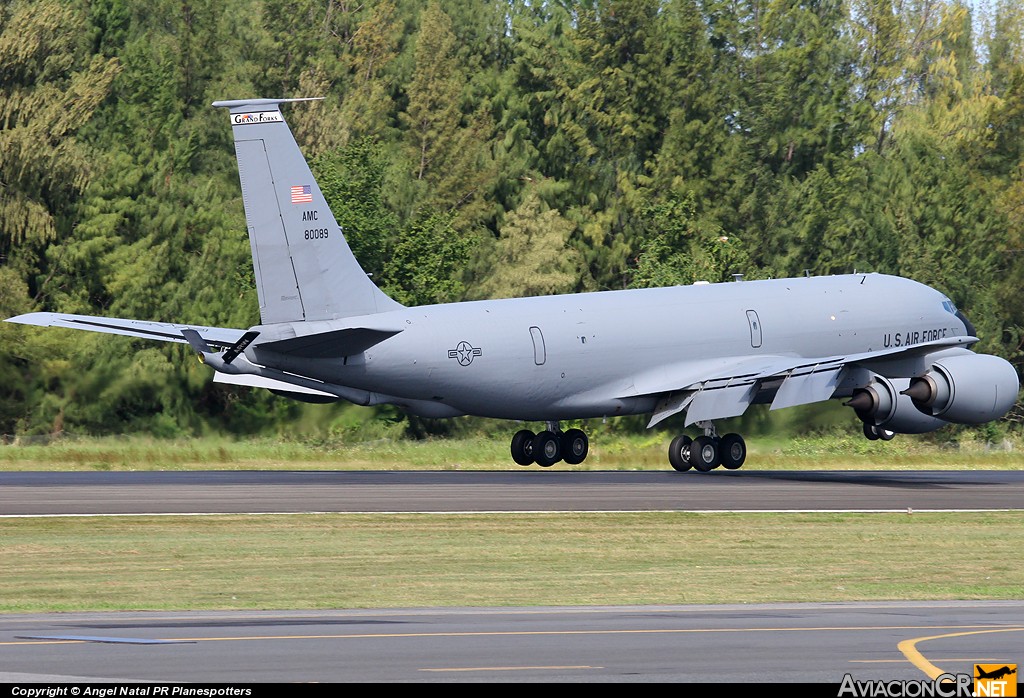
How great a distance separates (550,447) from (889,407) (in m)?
9.15

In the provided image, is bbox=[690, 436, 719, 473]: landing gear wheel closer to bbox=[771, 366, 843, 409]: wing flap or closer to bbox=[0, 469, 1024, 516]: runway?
bbox=[0, 469, 1024, 516]: runway

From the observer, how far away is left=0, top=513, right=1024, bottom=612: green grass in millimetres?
21141

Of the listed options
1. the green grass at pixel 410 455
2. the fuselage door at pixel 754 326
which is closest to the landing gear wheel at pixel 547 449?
the green grass at pixel 410 455

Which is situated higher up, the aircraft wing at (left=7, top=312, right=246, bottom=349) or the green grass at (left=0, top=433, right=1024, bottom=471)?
the aircraft wing at (left=7, top=312, right=246, bottom=349)

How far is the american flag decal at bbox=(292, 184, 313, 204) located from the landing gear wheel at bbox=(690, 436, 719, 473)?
11.9 meters

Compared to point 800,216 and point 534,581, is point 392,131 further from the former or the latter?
point 534,581

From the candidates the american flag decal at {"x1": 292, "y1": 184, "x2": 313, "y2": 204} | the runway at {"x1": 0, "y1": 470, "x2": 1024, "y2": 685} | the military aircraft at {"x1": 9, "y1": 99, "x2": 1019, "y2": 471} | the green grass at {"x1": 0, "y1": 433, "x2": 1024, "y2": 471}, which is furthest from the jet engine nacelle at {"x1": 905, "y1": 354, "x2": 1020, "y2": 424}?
the runway at {"x1": 0, "y1": 470, "x2": 1024, "y2": 685}

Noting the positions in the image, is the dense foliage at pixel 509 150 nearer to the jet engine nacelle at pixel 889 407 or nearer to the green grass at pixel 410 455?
the green grass at pixel 410 455

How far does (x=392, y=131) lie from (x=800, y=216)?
74.2 feet

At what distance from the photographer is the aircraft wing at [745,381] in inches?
1661

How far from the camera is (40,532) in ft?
90.7

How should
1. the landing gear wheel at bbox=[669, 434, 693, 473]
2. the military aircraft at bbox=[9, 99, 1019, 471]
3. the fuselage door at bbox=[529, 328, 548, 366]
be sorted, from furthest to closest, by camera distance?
the landing gear wheel at bbox=[669, 434, 693, 473] → the fuselage door at bbox=[529, 328, 548, 366] → the military aircraft at bbox=[9, 99, 1019, 471]

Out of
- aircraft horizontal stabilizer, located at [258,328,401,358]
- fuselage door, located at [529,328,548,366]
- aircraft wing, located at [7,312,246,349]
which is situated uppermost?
aircraft wing, located at [7,312,246,349]

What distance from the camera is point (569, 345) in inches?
1720
